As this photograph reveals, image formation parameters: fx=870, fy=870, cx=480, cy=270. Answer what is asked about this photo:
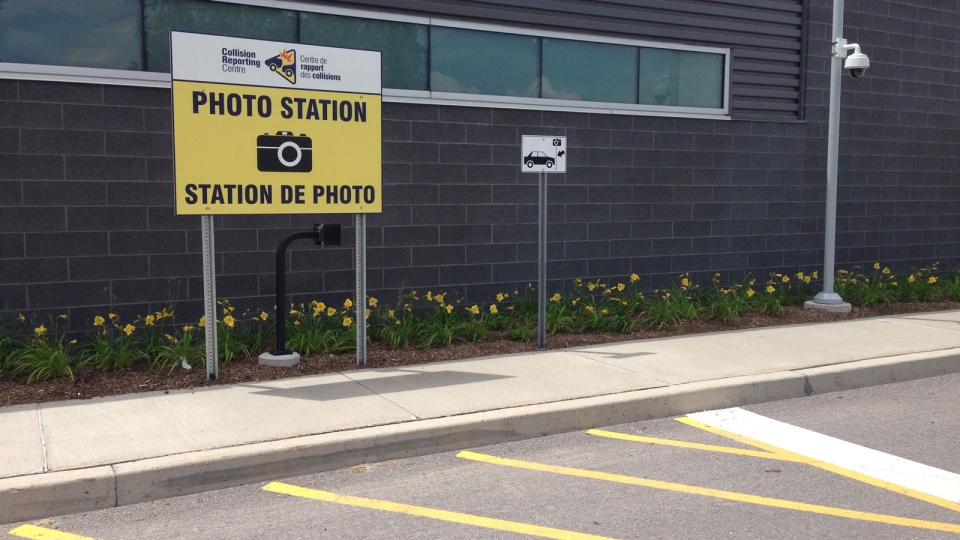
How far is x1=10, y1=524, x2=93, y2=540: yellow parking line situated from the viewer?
4.42 meters

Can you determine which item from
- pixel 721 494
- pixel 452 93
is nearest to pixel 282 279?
pixel 452 93

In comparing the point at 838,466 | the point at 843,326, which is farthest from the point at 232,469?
the point at 843,326

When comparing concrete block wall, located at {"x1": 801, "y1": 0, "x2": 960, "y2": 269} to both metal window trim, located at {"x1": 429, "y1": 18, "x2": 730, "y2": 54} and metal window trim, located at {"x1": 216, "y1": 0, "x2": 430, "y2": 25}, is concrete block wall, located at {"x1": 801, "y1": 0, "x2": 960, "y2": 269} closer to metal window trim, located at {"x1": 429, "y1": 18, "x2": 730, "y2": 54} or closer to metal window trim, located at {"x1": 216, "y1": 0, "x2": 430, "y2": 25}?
metal window trim, located at {"x1": 429, "y1": 18, "x2": 730, "y2": 54}

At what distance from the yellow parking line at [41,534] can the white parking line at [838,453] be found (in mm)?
4325

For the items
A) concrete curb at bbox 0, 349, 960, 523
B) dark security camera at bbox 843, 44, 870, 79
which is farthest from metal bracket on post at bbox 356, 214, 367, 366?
dark security camera at bbox 843, 44, 870, 79

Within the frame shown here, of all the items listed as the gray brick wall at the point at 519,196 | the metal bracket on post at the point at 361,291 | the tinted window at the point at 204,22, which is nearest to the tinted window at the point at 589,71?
the gray brick wall at the point at 519,196

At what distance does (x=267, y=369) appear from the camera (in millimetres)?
7359

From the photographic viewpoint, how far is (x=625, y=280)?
10.8m

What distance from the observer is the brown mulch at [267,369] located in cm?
663

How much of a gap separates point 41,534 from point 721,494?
3.69 m

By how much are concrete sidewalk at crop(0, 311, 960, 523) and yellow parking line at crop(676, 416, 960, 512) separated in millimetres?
430

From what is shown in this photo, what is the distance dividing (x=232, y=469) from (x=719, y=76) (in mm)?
8635

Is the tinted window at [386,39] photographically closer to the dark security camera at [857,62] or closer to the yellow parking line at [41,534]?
the dark security camera at [857,62]

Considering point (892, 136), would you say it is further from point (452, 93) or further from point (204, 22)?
point (204, 22)
